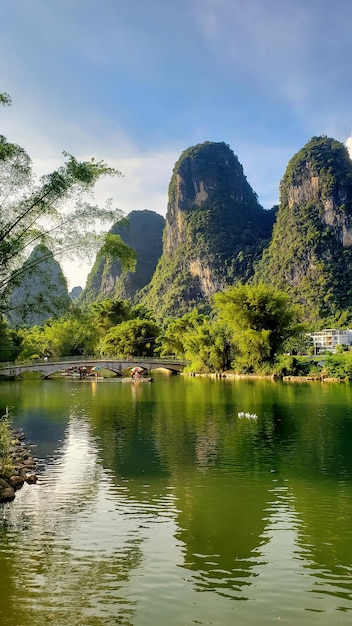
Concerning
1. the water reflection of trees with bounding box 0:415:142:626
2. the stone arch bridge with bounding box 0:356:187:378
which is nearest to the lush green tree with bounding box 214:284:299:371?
the stone arch bridge with bounding box 0:356:187:378

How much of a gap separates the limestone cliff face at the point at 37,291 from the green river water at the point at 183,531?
167 inches

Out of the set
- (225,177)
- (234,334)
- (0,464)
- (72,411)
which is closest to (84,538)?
(0,464)

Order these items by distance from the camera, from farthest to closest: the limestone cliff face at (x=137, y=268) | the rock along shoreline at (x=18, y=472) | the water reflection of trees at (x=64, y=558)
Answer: the limestone cliff face at (x=137, y=268) → the rock along shoreline at (x=18, y=472) → the water reflection of trees at (x=64, y=558)

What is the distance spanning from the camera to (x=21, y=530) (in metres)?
9.04

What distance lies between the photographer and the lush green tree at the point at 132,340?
74375 mm

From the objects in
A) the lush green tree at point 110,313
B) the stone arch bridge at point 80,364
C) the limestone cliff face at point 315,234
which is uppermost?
the limestone cliff face at point 315,234

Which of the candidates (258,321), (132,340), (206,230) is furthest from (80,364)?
(206,230)

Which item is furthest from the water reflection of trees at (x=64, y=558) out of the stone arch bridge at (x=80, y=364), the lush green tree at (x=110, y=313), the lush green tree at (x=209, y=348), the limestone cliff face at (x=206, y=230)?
the limestone cliff face at (x=206, y=230)

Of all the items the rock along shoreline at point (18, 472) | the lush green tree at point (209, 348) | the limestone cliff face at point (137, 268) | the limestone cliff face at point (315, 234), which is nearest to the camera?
the rock along shoreline at point (18, 472)

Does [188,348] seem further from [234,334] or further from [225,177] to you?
[225,177]

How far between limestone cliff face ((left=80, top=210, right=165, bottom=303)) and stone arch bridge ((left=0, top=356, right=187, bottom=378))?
97.0 metres

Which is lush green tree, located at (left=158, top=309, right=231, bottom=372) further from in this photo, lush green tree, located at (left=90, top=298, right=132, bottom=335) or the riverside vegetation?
lush green tree, located at (left=90, top=298, right=132, bottom=335)

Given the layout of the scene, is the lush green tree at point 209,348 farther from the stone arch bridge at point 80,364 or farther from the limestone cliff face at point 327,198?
the limestone cliff face at point 327,198

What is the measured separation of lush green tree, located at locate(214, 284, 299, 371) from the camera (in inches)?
1957
